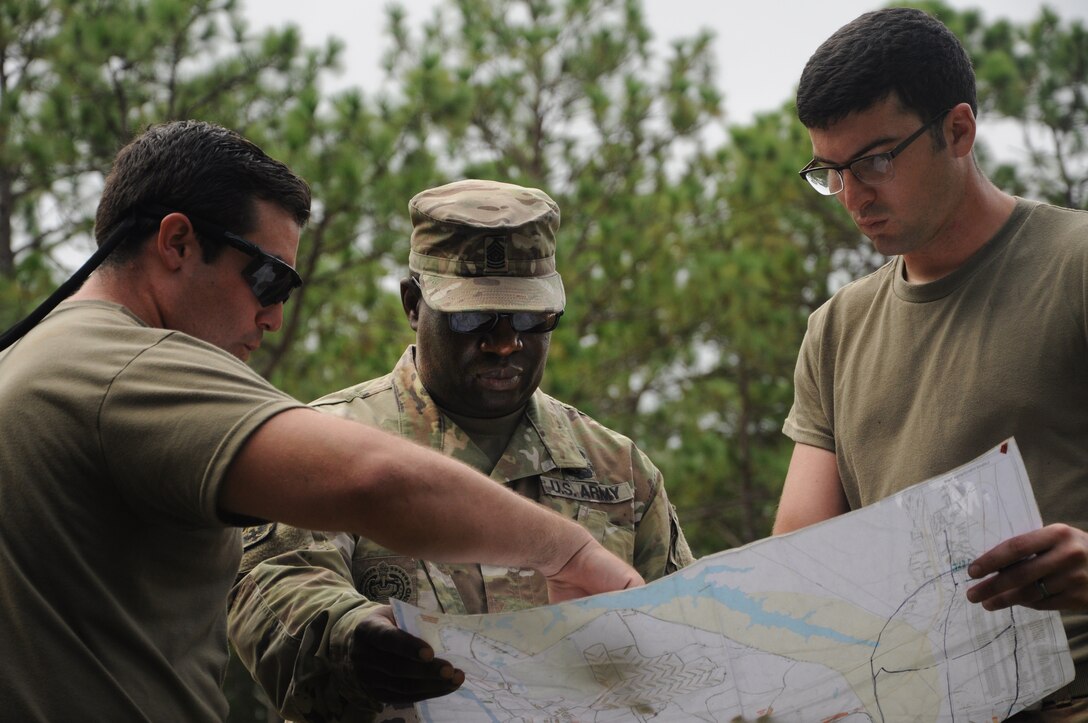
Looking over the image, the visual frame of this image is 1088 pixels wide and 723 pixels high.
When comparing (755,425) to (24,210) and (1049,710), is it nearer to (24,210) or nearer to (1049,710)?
(24,210)

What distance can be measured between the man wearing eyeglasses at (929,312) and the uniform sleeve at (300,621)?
3.95 feet

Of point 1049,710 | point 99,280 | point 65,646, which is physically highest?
point 99,280

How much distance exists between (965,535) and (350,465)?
1336mm

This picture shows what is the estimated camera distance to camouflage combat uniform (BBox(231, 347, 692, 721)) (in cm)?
296

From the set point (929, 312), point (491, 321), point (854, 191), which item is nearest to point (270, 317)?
point (491, 321)

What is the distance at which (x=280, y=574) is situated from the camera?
3109 millimetres

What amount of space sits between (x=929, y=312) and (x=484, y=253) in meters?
1.18

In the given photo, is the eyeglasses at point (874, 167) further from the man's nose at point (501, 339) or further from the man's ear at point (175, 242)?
the man's ear at point (175, 242)

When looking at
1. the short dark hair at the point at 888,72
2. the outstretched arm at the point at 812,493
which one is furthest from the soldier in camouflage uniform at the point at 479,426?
the short dark hair at the point at 888,72

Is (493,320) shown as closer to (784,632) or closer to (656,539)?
(656,539)

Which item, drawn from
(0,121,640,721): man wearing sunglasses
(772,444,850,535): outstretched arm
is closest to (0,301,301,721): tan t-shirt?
(0,121,640,721): man wearing sunglasses

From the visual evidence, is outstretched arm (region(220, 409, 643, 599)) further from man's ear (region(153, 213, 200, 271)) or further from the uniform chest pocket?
the uniform chest pocket

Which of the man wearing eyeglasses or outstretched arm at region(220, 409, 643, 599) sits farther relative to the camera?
the man wearing eyeglasses

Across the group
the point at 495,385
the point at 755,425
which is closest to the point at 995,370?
the point at 495,385
